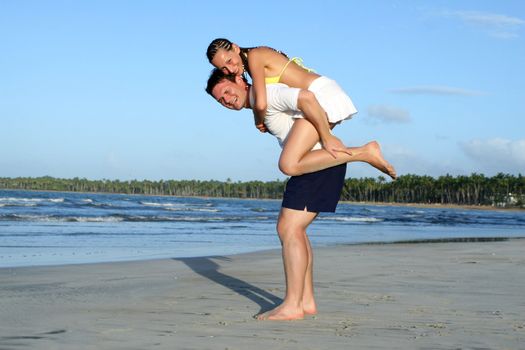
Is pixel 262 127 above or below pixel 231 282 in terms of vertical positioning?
above

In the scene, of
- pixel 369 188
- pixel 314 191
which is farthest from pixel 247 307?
pixel 369 188

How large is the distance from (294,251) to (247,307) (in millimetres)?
633

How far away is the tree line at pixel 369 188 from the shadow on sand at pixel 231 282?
127094 mm

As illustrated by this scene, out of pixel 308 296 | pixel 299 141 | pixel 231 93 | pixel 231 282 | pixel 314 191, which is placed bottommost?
pixel 231 282

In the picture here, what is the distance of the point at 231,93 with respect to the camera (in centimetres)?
500

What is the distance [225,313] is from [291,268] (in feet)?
1.64

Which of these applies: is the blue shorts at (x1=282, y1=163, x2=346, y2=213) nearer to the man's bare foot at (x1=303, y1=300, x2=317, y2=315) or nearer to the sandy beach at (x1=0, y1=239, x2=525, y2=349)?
the man's bare foot at (x1=303, y1=300, x2=317, y2=315)

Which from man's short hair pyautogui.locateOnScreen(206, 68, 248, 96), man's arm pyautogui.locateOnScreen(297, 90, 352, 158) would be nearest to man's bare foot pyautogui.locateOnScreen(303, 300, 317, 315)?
man's arm pyautogui.locateOnScreen(297, 90, 352, 158)

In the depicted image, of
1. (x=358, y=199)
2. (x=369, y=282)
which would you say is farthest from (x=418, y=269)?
(x=358, y=199)

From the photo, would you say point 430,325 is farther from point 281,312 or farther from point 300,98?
point 300,98

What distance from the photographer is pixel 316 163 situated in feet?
15.7

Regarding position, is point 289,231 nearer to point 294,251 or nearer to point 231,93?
point 294,251

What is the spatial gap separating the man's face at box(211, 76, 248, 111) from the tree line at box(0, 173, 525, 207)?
430 feet

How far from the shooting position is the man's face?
5000mm
